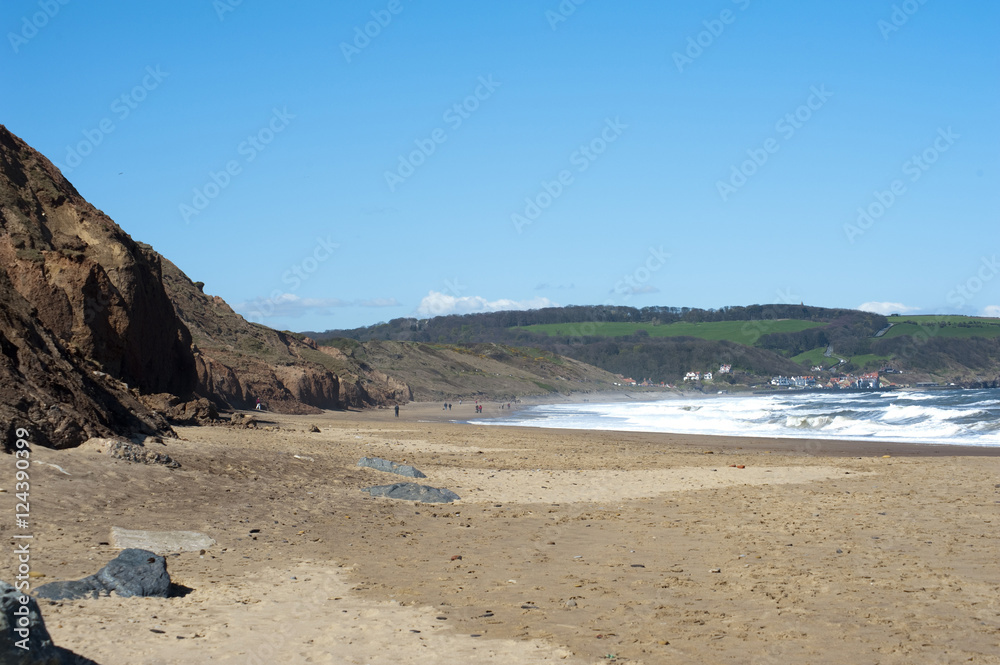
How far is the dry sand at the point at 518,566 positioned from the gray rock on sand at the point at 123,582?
13 centimetres

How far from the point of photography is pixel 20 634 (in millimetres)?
3998

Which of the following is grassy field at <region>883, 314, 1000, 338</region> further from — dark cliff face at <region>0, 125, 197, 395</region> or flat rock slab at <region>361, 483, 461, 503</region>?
flat rock slab at <region>361, 483, 461, 503</region>

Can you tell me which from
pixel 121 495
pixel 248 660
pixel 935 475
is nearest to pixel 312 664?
pixel 248 660

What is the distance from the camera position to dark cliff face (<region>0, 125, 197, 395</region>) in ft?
64.6

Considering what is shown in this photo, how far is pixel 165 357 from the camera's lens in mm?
24547

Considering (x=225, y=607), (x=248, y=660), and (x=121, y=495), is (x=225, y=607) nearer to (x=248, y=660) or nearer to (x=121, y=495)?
(x=248, y=660)

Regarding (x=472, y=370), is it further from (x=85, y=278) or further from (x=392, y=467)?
(x=392, y=467)

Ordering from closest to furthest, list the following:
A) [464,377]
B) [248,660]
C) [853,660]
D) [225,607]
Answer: [248,660] < [853,660] < [225,607] < [464,377]

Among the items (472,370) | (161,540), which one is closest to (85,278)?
(161,540)

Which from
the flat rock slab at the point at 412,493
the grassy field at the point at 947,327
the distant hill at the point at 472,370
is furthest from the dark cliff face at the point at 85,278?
the grassy field at the point at 947,327

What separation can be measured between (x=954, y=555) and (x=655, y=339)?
17120 centimetres

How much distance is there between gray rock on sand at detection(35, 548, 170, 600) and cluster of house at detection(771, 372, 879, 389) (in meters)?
136

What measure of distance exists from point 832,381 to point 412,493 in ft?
474

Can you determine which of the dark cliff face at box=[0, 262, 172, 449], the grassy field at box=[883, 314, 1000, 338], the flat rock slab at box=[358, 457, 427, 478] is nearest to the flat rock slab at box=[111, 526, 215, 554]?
the dark cliff face at box=[0, 262, 172, 449]
